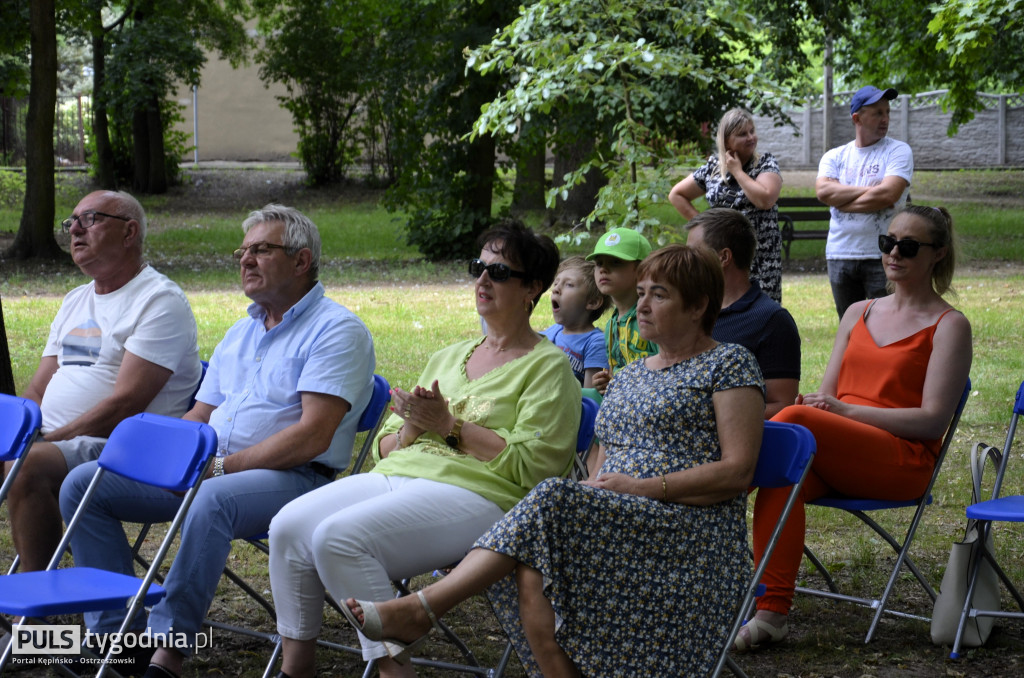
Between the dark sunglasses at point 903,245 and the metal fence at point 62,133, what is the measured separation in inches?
1040

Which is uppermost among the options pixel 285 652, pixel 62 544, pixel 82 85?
pixel 82 85

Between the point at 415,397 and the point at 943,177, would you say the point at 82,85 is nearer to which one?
the point at 943,177

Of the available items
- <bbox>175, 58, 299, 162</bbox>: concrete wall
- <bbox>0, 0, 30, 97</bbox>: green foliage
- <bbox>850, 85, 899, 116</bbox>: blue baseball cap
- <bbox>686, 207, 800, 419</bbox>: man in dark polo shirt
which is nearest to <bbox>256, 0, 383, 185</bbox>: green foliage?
<bbox>175, 58, 299, 162</bbox>: concrete wall

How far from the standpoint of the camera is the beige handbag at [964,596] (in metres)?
3.94

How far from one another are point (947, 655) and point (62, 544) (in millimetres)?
2909

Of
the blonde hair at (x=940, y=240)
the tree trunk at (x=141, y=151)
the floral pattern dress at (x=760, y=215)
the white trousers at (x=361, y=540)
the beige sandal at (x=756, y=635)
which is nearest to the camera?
the white trousers at (x=361, y=540)

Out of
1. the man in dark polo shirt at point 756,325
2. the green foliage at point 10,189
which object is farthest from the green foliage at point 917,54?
the green foliage at point 10,189

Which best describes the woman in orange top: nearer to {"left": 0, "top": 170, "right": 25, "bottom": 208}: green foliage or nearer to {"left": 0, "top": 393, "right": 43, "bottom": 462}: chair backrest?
{"left": 0, "top": 393, "right": 43, "bottom": 462}: chair backrest

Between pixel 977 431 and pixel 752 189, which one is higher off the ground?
pixel 752 189

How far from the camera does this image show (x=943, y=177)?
2827cm

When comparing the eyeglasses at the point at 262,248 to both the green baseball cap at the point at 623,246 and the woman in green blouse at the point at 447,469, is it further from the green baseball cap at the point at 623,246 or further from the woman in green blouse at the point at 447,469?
the green baseball cap at the point at 623,246

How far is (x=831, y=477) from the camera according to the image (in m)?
3.95

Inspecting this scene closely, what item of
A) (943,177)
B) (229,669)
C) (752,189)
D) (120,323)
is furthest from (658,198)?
(943,177)

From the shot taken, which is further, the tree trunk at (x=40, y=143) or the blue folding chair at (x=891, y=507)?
the tree trunk at (x=40, y=143)
